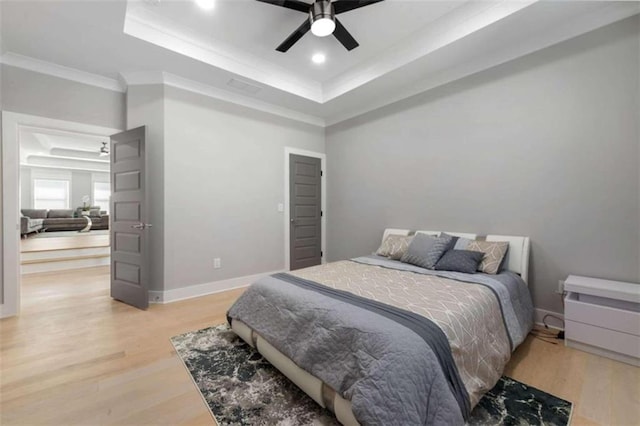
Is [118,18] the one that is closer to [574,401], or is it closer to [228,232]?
[228,232]

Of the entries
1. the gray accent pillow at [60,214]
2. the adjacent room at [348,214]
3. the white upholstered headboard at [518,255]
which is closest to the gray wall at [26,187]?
the gray accent pillow at [60,214]

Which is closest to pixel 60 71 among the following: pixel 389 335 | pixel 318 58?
pixel 318 58

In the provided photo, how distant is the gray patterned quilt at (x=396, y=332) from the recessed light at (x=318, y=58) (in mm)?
2600

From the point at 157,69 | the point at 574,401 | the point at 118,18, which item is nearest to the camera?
the point at 574,401

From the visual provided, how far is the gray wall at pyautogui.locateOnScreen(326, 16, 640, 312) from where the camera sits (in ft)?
7.23

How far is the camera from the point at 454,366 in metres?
1.38

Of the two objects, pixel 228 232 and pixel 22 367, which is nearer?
pixel 22 367

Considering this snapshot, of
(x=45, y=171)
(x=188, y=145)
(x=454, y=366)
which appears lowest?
(x=454, y=366)

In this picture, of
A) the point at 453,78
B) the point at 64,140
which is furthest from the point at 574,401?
the point at 64,140

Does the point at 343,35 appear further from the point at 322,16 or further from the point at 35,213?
the point at 35,213

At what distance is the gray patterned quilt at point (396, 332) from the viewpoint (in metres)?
1.19

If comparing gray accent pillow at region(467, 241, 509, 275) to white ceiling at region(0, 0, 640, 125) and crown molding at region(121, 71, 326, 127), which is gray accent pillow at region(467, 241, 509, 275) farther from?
crown molding at region(121, 71, 326, 127)

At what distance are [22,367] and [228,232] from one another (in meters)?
2.23

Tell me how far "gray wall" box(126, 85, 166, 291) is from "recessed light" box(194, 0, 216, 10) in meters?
1.26
